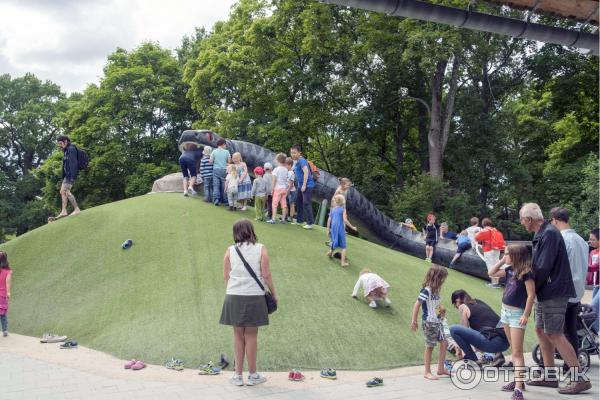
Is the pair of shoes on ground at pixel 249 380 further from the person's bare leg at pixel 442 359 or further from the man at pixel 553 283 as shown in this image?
the man at pixel 553 283

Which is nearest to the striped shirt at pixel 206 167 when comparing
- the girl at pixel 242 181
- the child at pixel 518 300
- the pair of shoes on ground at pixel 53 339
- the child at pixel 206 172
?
the child at pixel 206 172

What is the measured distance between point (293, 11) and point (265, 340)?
23.9 meters

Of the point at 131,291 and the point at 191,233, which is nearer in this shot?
the point at 131,291

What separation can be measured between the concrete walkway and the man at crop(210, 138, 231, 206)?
756 cm

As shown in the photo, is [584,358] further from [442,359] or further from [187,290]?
[187,290]

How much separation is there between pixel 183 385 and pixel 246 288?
1587 millimetres

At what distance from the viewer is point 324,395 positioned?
6.66 m

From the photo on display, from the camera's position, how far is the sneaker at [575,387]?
6414mm

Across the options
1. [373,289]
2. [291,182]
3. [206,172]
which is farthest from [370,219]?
[373,289]

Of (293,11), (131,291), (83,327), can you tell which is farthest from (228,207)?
(293,11)

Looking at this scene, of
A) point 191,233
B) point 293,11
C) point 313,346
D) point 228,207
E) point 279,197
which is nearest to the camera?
point 313,346

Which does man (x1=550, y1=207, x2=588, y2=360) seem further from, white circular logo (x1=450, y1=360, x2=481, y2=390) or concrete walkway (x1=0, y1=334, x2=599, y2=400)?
white circular logo (x1=450, y1=360, x2=481, y2=390)

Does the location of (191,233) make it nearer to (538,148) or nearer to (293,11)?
(293,11)
